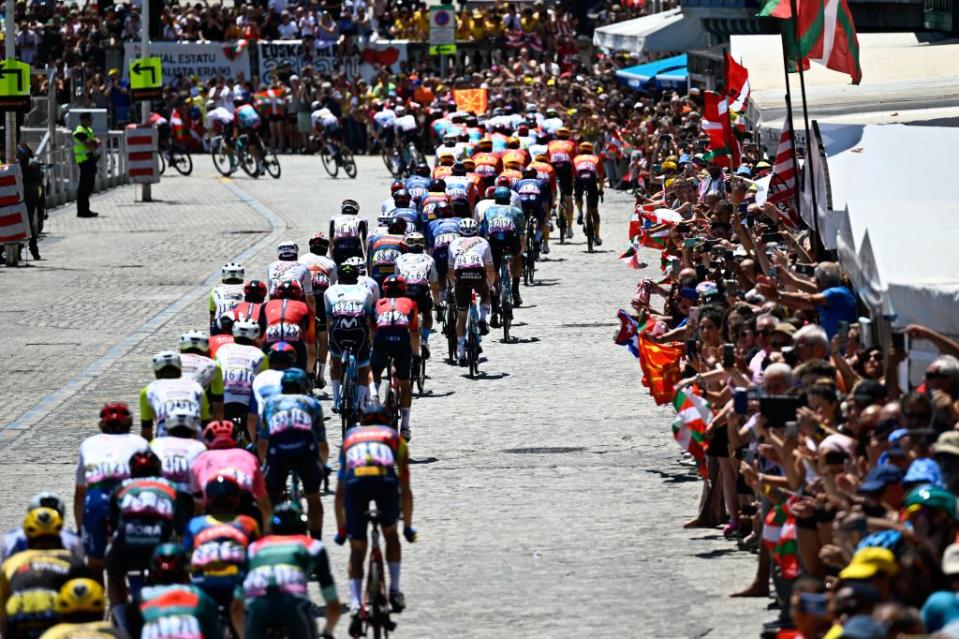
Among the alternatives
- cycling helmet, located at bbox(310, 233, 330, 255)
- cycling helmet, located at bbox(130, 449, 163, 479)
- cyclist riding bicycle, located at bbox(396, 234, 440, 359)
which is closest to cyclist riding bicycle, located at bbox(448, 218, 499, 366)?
cyclist riding bicycle, located at bbox(396, 234, 440, 359)

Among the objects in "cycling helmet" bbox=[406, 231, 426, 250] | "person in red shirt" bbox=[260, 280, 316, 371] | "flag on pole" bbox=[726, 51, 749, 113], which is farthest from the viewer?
"flag on pole" bbox=[726, 51, 749, 113]

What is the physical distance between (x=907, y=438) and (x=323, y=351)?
12336 mm

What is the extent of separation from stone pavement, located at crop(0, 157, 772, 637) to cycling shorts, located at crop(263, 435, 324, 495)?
0.80m

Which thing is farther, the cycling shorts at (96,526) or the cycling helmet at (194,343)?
the cycling helmet at (194,343)

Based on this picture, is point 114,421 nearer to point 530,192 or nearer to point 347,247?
point 347,247

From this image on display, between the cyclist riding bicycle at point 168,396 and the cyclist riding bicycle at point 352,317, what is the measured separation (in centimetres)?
402

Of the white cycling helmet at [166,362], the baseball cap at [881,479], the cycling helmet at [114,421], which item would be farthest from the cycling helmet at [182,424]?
the baseball cap at [881,479]

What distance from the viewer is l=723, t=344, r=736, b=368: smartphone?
45.4ft

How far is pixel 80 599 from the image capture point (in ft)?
32.1

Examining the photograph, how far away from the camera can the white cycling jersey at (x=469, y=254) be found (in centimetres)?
2247

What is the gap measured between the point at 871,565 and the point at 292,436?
5.63 m

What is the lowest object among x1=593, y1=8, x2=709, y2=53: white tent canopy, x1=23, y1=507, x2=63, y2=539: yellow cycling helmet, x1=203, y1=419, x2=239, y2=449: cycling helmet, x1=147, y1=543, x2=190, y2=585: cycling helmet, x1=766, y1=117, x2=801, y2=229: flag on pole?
x1=147, y1=543, x2=190, y2=585: cycling helmet

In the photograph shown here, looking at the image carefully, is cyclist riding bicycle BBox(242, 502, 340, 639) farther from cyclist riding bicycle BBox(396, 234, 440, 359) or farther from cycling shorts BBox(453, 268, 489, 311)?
cycling shorts BBox(453, 268, 489, 311)

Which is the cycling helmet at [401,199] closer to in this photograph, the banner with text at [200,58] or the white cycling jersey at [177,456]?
the white cycling jersey at [177,456]
